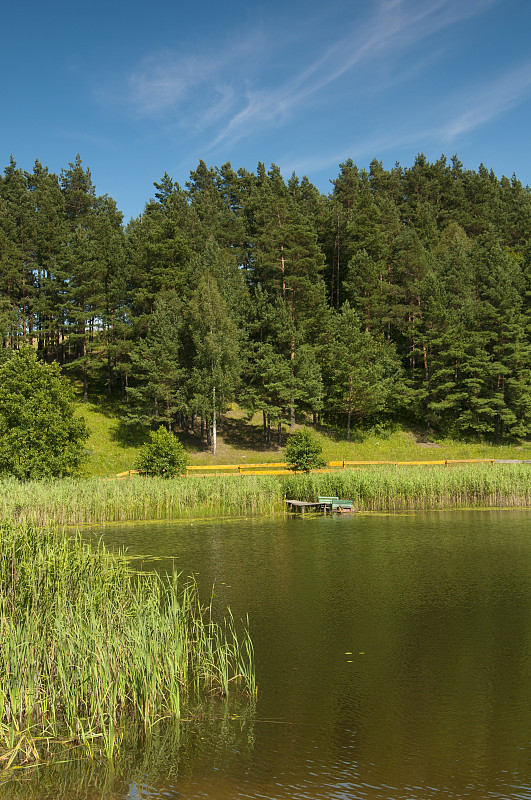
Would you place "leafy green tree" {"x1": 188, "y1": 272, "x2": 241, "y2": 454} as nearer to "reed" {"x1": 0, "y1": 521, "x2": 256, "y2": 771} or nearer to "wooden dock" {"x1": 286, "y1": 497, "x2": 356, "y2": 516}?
"wooden dock" {"x1": 286, "y1": 497, "x2": 356, "y2": 516}

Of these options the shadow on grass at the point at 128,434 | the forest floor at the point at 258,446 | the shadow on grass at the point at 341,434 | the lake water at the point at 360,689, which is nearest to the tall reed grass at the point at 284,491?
the lake water at the point at 360,689

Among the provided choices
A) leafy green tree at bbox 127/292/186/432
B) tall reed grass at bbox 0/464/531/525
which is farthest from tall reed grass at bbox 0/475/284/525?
leafy green tree at bbox 127/292/186/432

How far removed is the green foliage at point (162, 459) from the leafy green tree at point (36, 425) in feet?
12.5

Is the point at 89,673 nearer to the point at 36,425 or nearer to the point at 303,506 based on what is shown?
the point at 303,506

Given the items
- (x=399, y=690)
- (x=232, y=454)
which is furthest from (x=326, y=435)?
(x=399, y=690)

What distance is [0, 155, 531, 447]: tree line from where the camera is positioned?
55969mm

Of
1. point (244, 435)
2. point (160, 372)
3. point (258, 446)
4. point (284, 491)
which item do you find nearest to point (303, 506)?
point (284, 491)

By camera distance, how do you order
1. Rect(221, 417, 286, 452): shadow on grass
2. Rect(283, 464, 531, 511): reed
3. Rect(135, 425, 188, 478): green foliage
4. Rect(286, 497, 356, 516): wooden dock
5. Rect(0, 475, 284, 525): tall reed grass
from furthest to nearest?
Rect(221, 417, 286, 452): shadow on grass, Rect(135, 425, 188, 478): green foliage, Rect(283, 464, 531, 511): reed, Rect(286, 497, 356, 516): wooden dock, Rect(0, 475, 284, 525): tall reed grass

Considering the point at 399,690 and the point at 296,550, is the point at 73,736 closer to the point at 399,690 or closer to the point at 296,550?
the point at 399,690

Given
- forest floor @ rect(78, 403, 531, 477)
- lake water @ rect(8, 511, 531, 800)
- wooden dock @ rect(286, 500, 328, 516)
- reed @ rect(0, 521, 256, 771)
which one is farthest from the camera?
forest floor @ rect(78, 403, 531, 477)

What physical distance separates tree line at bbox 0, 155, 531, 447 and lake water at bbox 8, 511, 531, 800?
36.3 metres

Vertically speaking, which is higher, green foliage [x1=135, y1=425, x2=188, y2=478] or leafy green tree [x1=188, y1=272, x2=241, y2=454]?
leafy green tree [x1=188, y1=272, x2=241, y2=454]

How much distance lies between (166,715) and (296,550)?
12.9 meters

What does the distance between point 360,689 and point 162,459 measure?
27.8 metres
